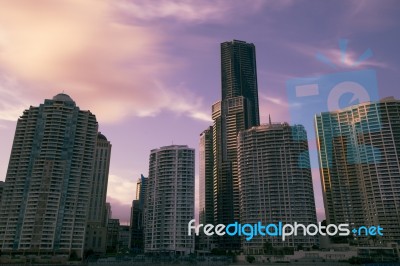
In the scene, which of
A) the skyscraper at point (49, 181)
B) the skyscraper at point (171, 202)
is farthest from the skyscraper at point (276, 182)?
the skyscraper at point (49, 181)

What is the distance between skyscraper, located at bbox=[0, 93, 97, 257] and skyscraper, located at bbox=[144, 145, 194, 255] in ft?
90.1

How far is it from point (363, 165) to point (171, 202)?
80.4m

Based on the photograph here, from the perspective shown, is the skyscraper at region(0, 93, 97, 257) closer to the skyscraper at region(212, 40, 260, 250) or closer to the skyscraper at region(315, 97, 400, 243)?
the skyscraper at region(212, 40, 260, 250)

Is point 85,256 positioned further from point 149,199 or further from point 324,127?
point 324,127

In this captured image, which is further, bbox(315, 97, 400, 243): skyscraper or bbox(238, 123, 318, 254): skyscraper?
bbox(315, 97, 400, 243): skyscraper

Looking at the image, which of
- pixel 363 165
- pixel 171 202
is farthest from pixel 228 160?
pixel 363 165

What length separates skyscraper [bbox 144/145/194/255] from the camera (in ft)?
445

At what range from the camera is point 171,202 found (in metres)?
140

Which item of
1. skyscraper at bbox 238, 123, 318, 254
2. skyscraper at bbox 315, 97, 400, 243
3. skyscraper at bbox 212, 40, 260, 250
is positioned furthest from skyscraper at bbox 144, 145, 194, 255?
skyscraper at bbox 315, 97, 400, 243

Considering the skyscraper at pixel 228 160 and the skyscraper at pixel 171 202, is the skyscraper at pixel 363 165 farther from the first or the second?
the skyscraper at pixel 171 202

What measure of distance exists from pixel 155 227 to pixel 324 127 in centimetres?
9002

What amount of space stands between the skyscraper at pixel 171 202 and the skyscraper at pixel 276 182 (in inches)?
884

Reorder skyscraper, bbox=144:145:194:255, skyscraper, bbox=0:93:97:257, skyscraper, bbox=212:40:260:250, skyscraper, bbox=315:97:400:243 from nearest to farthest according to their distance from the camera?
skyscraper, bbox=0:93:97:257
skyscraper, bbox=144:145:194:255
skyscraper, bbox=315:97:400:243
skyscraper, bbox=212:40:260:250

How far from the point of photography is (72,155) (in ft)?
429
